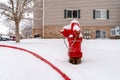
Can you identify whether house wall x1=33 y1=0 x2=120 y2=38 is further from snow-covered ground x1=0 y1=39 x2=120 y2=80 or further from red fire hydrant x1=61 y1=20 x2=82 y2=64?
red fire hydrant x1=61 y1=20 x2=82 y2=64

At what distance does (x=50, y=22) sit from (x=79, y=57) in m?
21.8

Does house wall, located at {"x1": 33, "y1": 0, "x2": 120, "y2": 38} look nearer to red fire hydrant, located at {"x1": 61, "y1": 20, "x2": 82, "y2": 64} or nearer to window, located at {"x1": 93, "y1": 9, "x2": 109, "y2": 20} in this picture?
window, located at {"x1": 93, "y1": 9, "x2": 109, "y2": 20}

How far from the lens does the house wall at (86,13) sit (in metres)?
31.9

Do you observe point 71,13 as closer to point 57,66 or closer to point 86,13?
point 86,13

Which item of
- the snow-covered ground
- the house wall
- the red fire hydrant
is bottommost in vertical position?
the snow-covered ground

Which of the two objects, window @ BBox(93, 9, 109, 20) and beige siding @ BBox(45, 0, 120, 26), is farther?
window @ BBox(93, 9, 109, 20)

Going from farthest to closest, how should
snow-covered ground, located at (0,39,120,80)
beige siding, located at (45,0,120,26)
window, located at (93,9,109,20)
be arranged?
1. window, located at (93,9,109,20)
2. beige siding, located at (45,0,120,26)
3. snow-covered ground, located at (0,39,120,80)

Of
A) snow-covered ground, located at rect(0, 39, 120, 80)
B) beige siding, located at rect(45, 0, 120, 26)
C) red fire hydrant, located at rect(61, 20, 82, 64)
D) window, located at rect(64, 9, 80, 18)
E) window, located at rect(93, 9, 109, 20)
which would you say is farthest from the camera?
window, located at rect(64, 9, 80, 18)

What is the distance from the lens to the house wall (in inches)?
1257

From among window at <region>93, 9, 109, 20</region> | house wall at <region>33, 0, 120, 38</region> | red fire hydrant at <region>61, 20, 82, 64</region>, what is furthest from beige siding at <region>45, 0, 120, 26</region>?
red fire hydrant at <region>61, 20, 82, 64</region>

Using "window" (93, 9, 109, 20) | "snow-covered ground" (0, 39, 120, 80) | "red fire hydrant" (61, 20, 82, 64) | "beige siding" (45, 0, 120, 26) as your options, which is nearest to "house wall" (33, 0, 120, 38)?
"beige siding" (45, 0, 120, 26)

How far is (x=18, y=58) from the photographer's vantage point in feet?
39.3

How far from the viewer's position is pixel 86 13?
32219mm

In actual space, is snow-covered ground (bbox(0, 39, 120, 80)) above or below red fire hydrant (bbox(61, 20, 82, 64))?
below
